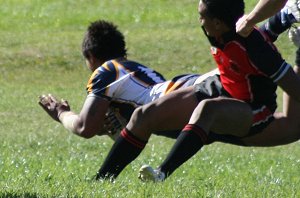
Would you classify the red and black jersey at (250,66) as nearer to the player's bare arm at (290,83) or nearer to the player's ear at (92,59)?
the player's bare arm at (290,83)

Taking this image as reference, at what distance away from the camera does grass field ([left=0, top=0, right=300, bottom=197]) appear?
6.23 metres

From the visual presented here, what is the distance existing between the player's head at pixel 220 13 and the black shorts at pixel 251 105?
0.40 meters

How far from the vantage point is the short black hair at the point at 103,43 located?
7785 mm

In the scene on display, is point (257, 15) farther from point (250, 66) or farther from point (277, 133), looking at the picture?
point (277, 133)

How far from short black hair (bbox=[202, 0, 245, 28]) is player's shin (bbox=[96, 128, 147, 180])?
2.98 feet

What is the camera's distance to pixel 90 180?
21.5ft

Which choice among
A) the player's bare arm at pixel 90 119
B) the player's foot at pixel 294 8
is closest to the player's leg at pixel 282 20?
the player's foot at pixel 294 8

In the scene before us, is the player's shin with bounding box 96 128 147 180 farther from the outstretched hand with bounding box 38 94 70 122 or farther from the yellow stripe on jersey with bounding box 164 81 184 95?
the outstretched hand with bounding box 38 94 70 122

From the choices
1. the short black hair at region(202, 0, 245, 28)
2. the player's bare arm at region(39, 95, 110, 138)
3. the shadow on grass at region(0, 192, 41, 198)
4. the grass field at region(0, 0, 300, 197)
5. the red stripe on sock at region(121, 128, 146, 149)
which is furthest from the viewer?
the player's bare arm at region(39, 95, 110, 138)

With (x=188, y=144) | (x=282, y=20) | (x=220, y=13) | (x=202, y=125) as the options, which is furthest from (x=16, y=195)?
(x=282, y=20)

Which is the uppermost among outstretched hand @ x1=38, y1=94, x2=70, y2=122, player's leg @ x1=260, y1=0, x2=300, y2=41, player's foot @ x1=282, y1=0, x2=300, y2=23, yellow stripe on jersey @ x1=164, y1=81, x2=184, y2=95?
player's foot @ x1=282, y1=0, x2=300, y2=23

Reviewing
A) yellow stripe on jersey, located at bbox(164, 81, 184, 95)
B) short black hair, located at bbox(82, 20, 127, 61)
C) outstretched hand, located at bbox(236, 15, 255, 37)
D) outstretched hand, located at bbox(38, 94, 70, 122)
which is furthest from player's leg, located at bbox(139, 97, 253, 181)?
short black hair, located at bbox(82, 20, 127, 61)

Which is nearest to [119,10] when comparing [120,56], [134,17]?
[134,17]

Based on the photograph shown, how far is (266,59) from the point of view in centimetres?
629
